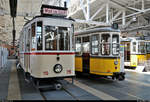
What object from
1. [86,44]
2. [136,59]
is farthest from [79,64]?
[136,59]

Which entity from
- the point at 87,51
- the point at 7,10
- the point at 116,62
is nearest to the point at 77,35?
the point at 87,51

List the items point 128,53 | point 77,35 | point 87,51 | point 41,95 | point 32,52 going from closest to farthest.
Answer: point 41,95
point 32,52
point 87,51
point 77,35
point 128,53

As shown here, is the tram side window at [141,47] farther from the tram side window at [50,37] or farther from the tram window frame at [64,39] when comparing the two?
the tram side window at [50,37]

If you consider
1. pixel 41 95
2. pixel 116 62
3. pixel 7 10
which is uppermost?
pixel 7 10

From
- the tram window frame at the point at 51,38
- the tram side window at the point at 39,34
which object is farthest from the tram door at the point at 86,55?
the tram side window at the point at 39,34

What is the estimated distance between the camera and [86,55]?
912 cm

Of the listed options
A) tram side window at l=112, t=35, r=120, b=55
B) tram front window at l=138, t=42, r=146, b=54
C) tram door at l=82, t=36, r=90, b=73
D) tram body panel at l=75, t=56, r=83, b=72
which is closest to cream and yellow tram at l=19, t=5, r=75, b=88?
tram door at l=82, t=36, r=90, b=73

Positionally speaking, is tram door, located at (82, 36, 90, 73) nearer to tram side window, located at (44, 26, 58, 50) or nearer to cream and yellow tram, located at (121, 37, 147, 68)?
tram side window, located at (44, 26, 58, 50)

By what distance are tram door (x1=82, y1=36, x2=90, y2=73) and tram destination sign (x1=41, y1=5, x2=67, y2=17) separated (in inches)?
115

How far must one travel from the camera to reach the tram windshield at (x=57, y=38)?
6129 millimetres

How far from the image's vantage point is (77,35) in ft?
33.0

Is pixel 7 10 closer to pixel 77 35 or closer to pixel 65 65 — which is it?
pixel 77 35

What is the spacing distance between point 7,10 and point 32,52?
11685mm

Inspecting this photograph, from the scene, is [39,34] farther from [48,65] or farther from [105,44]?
[105,44]
